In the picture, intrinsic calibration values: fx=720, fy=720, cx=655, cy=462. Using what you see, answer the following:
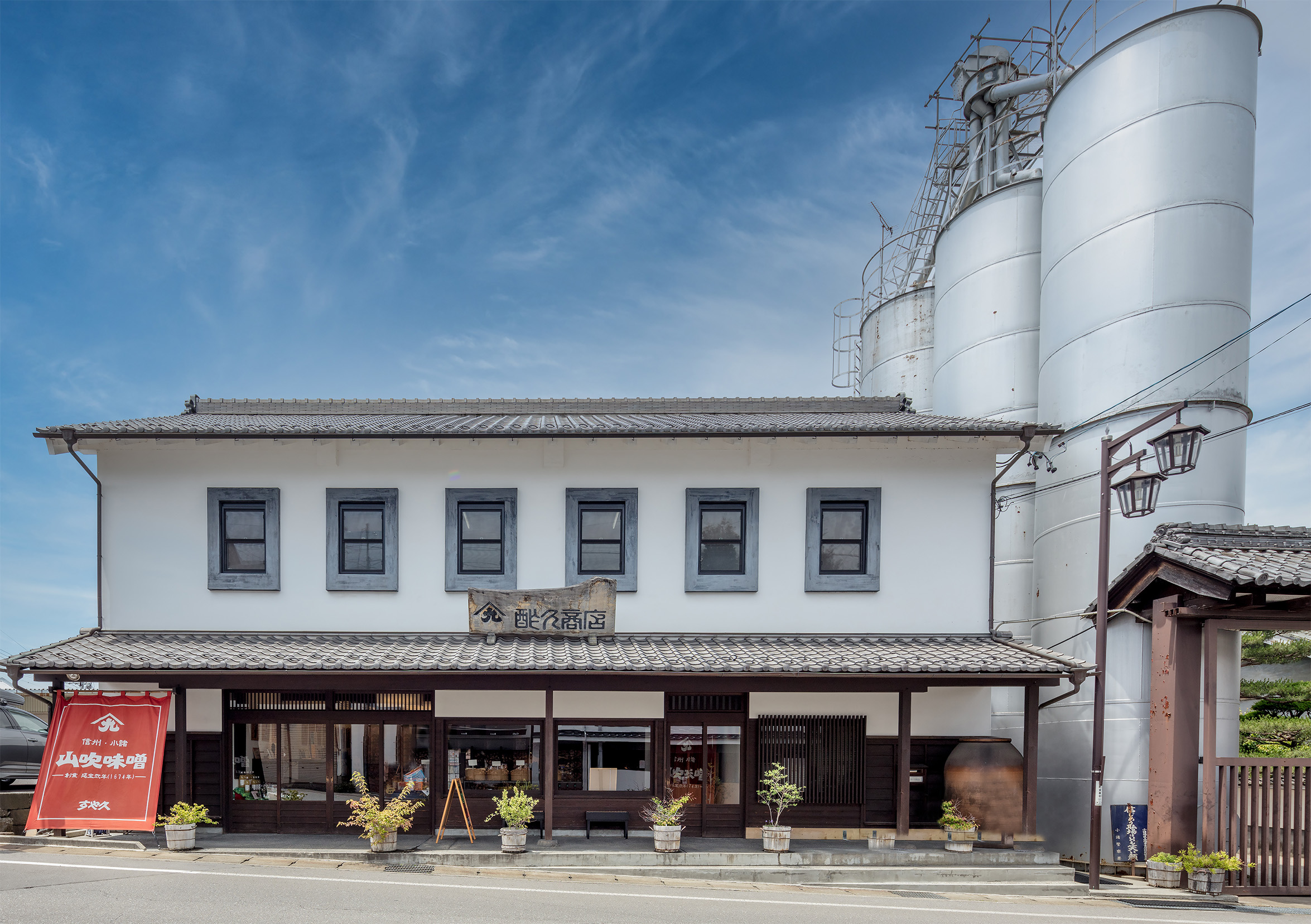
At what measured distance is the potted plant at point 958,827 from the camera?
1222 cm

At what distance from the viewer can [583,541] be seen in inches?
556

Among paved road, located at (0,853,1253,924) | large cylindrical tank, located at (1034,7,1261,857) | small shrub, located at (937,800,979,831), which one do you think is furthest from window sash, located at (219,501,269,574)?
large cylindrical tank, located at (1034,7,1261,857)

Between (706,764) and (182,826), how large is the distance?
901cm

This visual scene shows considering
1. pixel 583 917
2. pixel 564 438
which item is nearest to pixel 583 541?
pixel 564 438

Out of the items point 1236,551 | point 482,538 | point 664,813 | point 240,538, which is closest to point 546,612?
point 482,538

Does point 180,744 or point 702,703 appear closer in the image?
point 180,744

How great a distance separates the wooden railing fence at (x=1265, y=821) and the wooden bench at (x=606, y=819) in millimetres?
9325

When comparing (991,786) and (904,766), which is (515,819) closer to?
(904,766)

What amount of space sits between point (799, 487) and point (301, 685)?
986 centimetres

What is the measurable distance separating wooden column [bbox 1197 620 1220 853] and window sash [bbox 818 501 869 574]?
219 inches

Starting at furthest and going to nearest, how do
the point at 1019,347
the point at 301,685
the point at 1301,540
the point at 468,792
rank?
the point at 1019,347, the point at 468,792, the point at 301,685, the point at 1301,540

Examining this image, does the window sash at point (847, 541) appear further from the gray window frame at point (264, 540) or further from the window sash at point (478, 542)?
the gray window frame at point (264, 540)

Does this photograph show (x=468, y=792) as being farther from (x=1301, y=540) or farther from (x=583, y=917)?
(x=1301, y=540)

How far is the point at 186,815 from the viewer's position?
1210cm
